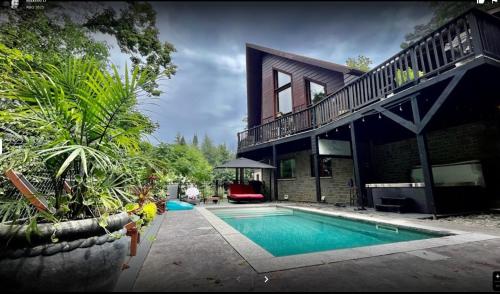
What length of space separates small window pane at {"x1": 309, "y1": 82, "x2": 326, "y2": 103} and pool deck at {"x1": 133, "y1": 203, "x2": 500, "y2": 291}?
9.06 m

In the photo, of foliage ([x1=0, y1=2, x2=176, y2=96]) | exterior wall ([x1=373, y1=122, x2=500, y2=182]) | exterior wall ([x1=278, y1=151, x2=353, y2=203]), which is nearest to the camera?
foliage ([x1=0, y1=2, x2=176, y2=96])

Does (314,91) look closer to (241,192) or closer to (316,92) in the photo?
(316,92)

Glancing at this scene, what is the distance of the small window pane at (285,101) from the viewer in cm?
1280

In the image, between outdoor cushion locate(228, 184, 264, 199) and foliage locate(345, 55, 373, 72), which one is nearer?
outdoor cushion locate(228, 184, 264, 199)

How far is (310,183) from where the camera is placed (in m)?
10.8

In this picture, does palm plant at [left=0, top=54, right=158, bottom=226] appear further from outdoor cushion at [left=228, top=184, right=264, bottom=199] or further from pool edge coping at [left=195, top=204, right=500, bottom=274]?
outdoor cushion at [left=228, top=184, right=264, bottom=199]

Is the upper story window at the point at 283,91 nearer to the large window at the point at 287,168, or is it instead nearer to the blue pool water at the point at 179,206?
the large window at the point at 287,168

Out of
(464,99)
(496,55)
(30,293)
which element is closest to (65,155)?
(30,293)

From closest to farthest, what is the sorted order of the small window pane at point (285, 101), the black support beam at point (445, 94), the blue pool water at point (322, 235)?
the blue pool water at point (322, 235), the black support beam at point (445, 94), the small window pane at point (285, 101)

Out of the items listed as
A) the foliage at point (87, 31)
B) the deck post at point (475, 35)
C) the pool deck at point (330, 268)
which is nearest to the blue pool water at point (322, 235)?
the pool deck at point (330, 268)

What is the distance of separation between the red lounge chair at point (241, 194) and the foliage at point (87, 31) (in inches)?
229

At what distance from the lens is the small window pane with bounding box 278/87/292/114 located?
12805 mm

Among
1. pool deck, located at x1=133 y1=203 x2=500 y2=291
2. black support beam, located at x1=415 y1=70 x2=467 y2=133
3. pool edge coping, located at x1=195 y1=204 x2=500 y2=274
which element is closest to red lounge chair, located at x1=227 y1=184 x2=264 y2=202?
pool edge coping, located at x1=195 y1=204 x2=500 y2=274

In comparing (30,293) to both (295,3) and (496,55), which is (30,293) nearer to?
(295,3)
